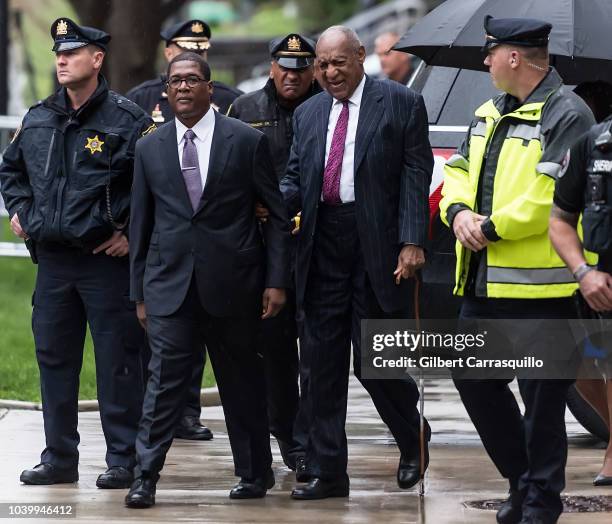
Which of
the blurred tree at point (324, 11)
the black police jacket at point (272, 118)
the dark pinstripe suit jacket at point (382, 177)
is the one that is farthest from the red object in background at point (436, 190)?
the blurred tree at point (324, 11)

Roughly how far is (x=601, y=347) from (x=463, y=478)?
191cm

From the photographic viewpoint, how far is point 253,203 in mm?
7770

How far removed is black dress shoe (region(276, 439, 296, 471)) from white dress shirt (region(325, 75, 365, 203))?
1.52 meters

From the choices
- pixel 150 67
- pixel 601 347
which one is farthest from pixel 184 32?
pixel 150 67

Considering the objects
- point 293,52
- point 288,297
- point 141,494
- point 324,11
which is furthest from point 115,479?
point 324,11

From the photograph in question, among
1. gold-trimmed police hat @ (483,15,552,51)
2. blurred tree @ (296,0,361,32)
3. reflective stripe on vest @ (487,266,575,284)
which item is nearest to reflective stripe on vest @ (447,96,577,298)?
reflective stripe on vest @ (487,266,575,284)

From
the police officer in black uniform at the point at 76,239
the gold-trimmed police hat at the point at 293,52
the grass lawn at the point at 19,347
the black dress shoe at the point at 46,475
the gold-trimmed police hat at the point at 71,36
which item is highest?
the gold-trimmed police hat at the point at 71,36

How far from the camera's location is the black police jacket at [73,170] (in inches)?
318

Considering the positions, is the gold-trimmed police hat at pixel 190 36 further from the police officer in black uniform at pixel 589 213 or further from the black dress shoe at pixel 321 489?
the police officer in black uniform at pixel 589 213

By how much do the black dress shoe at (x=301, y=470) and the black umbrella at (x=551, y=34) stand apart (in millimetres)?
2166

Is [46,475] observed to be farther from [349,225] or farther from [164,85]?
[164,85]

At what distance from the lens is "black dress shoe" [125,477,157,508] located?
7.46 m

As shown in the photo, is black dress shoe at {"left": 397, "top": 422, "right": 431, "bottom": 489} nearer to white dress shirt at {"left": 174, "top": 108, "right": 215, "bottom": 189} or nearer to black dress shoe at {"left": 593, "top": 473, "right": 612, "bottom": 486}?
black dress shoe at {"left": 593, "top": 473, "right": 612, "bottom": 486}

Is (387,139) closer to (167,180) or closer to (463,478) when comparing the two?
(167,180)
